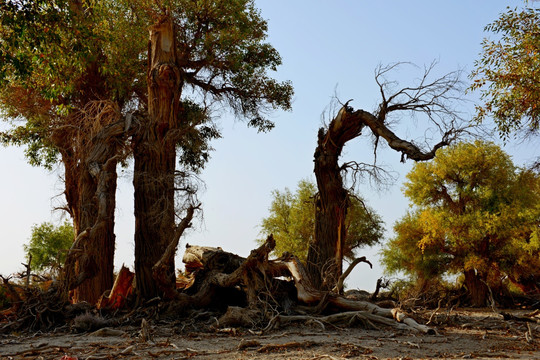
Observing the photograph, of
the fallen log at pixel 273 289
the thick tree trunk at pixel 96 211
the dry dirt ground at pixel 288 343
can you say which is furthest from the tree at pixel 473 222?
the thick tree trunk at pixel 96 211

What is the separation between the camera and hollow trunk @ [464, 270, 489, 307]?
71.1 feet

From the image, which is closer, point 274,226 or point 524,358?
point 524,358

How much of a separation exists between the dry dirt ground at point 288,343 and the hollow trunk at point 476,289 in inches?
429

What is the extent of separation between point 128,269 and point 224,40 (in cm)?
911

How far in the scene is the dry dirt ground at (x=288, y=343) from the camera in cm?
748

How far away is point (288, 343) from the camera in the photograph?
8.02 m

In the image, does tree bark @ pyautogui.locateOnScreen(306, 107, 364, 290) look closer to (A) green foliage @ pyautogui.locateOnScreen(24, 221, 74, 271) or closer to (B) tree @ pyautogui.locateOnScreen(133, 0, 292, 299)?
(B) tree @ pyautogui.locateOnScreen(133, 0, 292, 299)

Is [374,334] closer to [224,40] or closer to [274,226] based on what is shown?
[224,40]

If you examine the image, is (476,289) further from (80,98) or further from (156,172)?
(80,98)

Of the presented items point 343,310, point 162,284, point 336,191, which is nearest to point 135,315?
point 162,284

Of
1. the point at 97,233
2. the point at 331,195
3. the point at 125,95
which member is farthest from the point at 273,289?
the point at 125,95

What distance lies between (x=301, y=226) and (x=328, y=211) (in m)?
14.5

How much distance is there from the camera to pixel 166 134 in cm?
1437

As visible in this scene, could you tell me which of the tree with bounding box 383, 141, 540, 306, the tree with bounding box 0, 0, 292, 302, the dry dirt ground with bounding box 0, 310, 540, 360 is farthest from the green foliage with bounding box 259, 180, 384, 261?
the dry dirt ground with bounding box 0, 310, 540, 360
